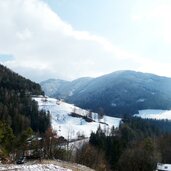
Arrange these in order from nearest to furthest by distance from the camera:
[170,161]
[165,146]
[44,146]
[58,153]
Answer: [58,153]
[44,146]
[170,161]
[165,146]

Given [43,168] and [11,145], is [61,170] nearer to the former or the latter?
[43,168]

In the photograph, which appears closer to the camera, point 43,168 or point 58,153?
point 43,168

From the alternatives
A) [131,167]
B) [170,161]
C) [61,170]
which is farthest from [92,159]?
[61,170]

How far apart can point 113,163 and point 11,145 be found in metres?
36.4

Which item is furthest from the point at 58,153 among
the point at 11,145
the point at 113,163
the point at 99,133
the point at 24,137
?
the point at 99,133

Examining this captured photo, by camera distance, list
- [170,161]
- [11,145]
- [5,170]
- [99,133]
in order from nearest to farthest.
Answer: [5,170]
[11,145]
[170,161]
[99,133]

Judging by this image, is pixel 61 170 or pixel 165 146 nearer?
pixel 61 170

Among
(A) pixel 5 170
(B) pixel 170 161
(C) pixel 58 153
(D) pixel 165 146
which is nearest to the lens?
(A) pixel 5 170

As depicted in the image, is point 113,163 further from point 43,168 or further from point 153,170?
point 43,168

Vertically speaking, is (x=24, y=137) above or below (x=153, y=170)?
above

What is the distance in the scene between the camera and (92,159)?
111m

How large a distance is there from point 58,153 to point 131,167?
23.1m

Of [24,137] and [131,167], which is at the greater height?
[24,137]

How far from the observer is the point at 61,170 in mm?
44438
